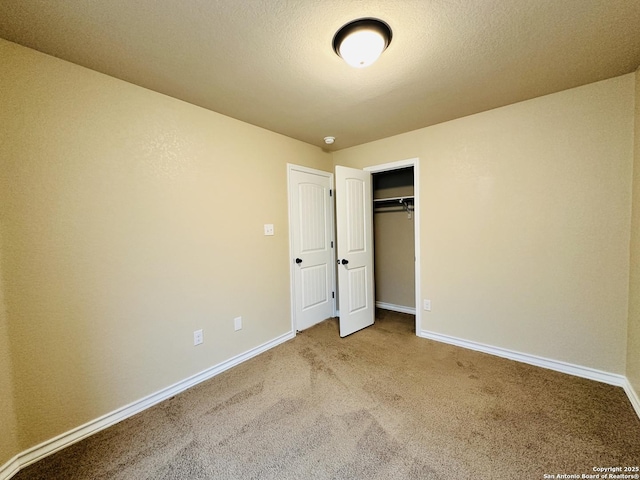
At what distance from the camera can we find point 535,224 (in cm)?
221

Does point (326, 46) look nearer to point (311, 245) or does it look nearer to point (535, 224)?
point (311, 245)

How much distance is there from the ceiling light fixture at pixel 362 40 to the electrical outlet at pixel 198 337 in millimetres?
2348

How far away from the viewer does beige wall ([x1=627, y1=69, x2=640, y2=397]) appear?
1733mm

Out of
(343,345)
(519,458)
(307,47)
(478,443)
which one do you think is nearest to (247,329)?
(343,345)

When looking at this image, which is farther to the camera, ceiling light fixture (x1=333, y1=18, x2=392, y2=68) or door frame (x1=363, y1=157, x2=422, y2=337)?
door frame (x1=363, y1=157, x2=422, y2=337)

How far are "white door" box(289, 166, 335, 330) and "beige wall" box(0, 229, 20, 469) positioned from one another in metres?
2.15

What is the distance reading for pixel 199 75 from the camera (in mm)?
1739

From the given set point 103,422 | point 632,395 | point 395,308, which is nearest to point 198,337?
point 103,422

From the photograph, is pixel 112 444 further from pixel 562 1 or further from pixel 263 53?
pixel 562 1

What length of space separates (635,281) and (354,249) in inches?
88.7

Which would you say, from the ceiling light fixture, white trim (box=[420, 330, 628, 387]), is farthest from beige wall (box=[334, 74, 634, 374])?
the ceiling light fixture

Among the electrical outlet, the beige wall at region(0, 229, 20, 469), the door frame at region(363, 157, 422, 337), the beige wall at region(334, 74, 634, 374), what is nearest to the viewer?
the beige wall at region(0, 229, 20, 469)

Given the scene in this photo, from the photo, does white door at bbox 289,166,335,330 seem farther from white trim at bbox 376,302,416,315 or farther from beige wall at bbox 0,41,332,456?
white trim at bbox 376,302,416,315

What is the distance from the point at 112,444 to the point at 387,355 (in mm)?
2199
